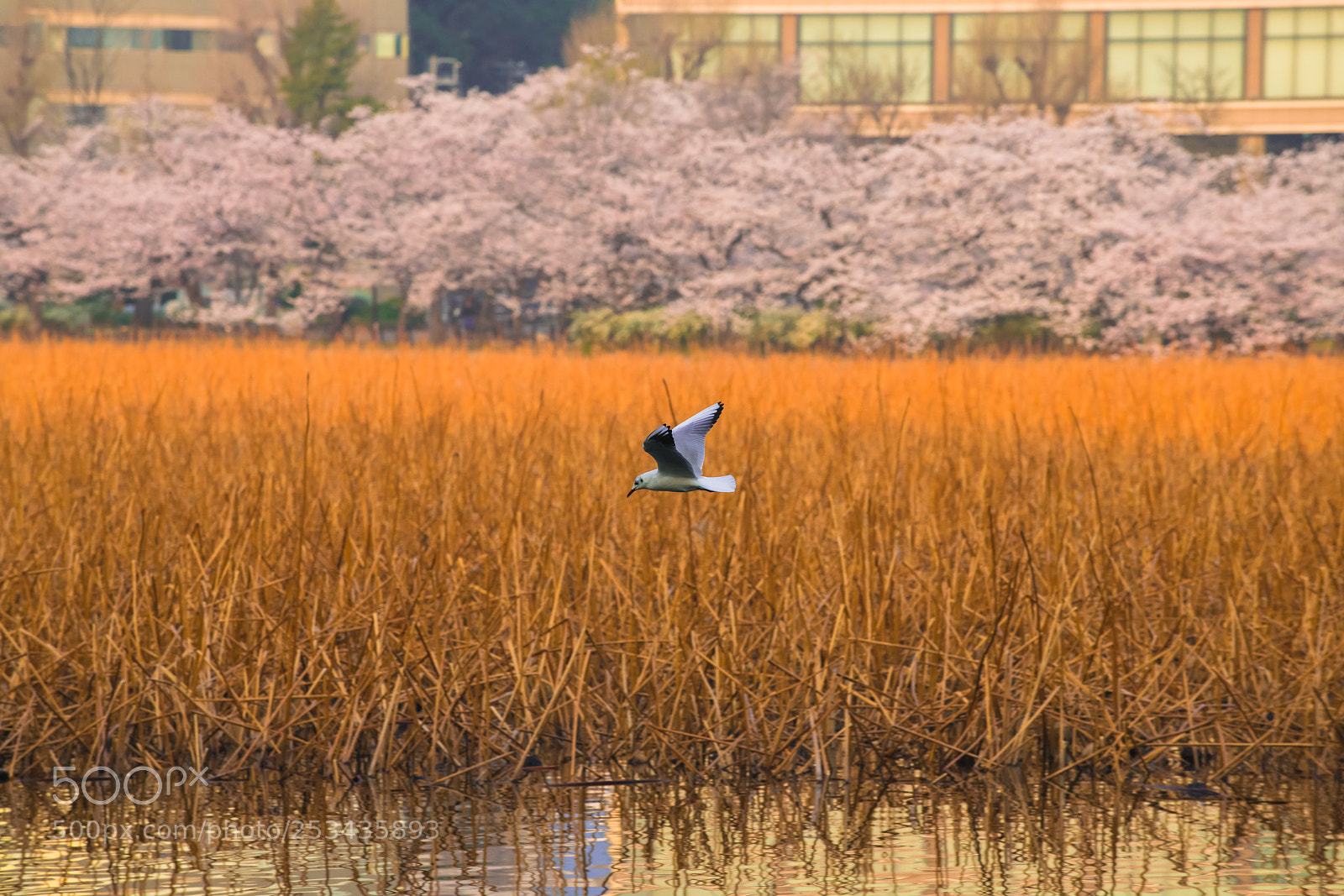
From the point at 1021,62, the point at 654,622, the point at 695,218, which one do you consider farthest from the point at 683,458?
the point at 1021,62

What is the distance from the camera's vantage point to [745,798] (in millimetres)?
4098

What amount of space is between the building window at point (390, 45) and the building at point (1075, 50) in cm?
965

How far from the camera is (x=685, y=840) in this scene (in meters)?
3.77

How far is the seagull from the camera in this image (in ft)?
6.75

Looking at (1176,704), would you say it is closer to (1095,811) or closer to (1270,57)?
(1095,811)

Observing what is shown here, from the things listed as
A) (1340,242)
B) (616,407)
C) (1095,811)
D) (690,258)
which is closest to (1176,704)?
(1095,811)

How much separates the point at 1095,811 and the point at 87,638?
295 cm

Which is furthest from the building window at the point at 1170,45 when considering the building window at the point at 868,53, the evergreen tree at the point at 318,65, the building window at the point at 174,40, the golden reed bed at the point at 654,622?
the golden reed bed at the point at 654,622

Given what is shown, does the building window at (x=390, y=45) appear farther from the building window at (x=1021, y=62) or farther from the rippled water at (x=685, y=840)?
the rippled water at (x=685, y=840)

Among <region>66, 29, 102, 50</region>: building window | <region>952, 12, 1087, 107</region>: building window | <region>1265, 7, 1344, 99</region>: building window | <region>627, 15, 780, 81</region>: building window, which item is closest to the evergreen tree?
<region>627, 15, 780, 81</region>: building window

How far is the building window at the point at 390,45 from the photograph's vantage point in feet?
166

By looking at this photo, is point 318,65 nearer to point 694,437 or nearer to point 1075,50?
point 1075,50

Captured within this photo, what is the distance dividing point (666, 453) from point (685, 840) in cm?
193

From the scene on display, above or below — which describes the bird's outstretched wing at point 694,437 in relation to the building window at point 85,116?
below
